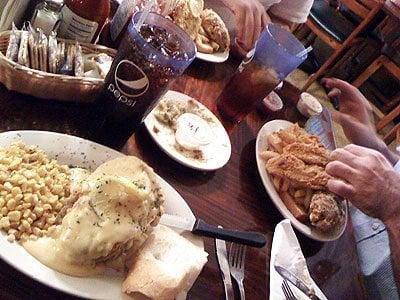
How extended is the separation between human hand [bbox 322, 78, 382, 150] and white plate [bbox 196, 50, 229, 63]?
488mm

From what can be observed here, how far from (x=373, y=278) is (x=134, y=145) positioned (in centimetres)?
99

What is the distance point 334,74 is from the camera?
191 inches

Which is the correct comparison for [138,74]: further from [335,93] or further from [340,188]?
[335,93]

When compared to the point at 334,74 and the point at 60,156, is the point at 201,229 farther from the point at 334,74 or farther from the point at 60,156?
the point at 334,74

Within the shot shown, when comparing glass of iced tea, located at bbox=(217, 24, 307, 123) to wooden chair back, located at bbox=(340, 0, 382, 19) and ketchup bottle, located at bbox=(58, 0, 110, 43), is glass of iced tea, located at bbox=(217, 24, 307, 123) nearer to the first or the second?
ketchup bottle, located at bbox=(58, 0, 110, 43)

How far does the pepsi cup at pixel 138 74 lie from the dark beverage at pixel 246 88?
37 cm

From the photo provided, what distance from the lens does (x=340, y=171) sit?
4.48ft

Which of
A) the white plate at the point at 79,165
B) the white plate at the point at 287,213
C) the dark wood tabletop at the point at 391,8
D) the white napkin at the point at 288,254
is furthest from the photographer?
the dark wood tabletop at the point at 391,8

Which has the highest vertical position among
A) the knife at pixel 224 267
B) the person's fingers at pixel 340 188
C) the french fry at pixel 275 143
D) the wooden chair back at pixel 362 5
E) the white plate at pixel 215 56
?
the person's fingers at pixel 340 188

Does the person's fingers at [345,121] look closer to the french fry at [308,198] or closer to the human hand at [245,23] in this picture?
the human hand at [245,23]

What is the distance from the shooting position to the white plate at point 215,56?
1530 millimetres

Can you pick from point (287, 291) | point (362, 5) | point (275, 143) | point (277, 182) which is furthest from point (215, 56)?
point (362, 5)

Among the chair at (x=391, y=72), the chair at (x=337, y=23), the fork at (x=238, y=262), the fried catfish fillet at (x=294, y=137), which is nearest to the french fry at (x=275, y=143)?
the fried catfish fillet at (x=294, y=137)

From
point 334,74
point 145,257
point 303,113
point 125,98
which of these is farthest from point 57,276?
point 334,74
